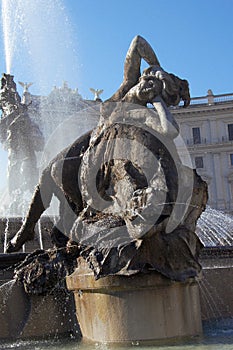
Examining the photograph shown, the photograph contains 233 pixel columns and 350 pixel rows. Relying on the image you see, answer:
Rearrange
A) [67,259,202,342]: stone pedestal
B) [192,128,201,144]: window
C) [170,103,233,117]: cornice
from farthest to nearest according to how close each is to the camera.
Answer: [192,128,201,144]: window < [170,103,233,117]: cornice < [67,259,202,342]: stone pedestal

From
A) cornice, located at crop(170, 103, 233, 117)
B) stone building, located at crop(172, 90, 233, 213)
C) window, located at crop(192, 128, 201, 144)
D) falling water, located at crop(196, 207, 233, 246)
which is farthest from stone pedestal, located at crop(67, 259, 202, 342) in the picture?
window, located at crop(192, 128, 201, 144)

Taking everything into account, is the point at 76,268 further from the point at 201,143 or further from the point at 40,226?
the point at 201,143

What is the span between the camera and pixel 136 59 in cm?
516

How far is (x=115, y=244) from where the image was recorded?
3895 mm

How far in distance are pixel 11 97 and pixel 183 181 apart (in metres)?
11.4

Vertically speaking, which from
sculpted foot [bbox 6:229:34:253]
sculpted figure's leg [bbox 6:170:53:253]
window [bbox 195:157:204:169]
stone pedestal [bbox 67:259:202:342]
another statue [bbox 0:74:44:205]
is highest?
window [bbox 195:157:204:169]

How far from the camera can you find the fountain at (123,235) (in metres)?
3.82

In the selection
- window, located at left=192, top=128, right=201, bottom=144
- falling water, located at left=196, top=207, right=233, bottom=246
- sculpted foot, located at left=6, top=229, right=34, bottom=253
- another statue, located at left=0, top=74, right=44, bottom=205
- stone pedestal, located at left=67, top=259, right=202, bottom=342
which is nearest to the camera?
stone pedestal, located at left=67, top=259, right=202, bottom=342

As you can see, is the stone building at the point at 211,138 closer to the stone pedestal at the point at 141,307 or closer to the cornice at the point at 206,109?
the cornice at the point at 206,109

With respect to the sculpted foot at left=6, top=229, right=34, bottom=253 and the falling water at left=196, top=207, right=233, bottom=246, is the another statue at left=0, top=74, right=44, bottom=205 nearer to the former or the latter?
the falling water at left=196, top=207, right=233, bottom=246

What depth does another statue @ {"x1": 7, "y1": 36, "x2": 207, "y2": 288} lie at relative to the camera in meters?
3.82

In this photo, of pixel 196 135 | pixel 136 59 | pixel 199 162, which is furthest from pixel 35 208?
pixel 196 135

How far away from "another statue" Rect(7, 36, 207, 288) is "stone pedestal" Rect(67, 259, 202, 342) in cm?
9

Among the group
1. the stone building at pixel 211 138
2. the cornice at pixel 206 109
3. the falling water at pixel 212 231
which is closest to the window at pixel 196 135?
the stone building at pixel 211 138
